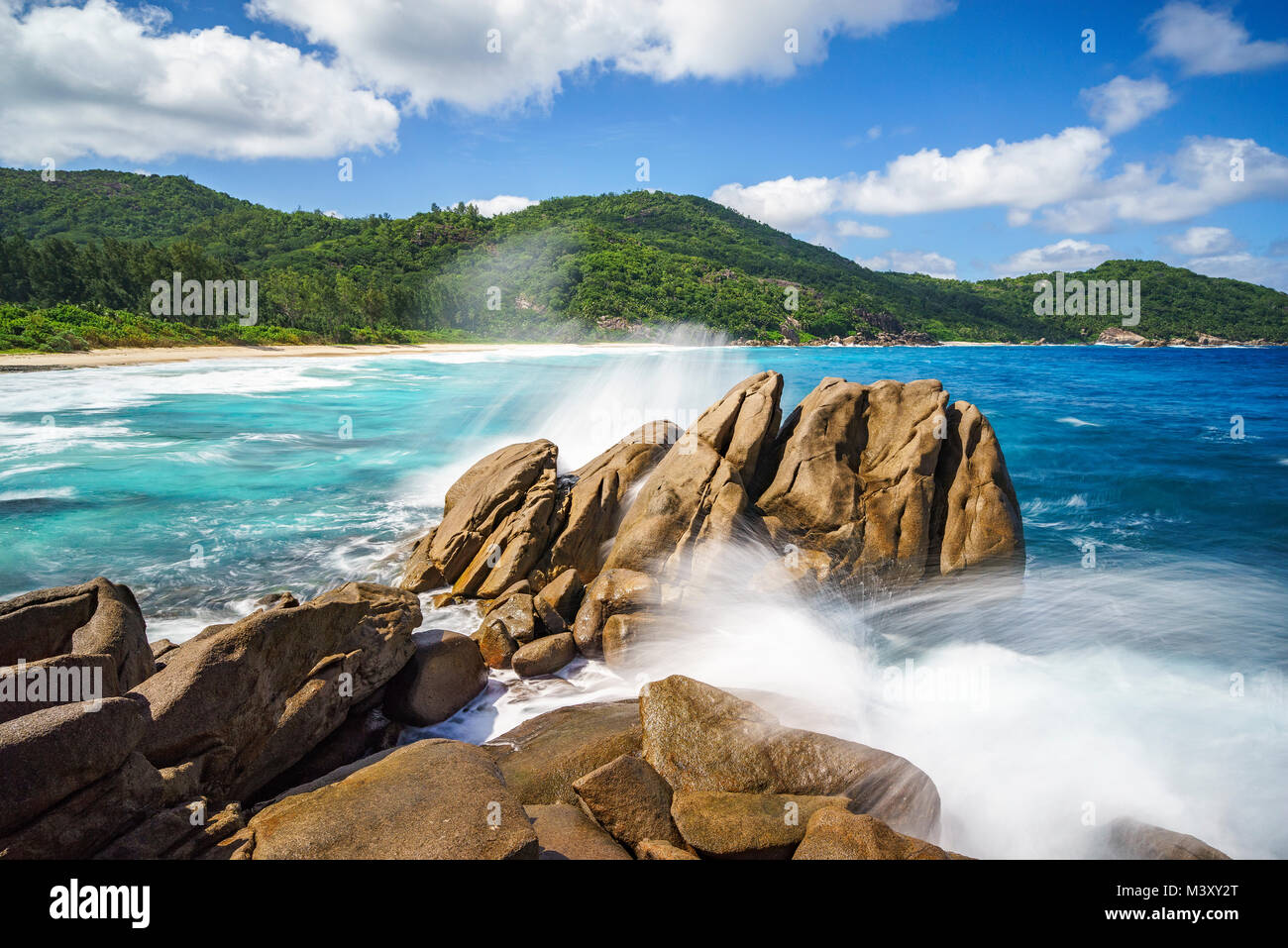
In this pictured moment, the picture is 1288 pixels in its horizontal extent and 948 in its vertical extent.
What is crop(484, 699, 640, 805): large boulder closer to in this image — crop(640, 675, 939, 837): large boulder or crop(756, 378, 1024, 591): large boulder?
crop(640, 675, 939, 837): large boulder

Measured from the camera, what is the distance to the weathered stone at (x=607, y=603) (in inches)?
327

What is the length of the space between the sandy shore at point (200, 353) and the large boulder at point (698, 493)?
42587 millimetres

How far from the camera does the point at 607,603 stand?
8.48m

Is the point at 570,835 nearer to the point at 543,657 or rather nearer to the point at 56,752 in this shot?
the point at 56,752

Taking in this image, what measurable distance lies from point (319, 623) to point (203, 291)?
A: 258 feet

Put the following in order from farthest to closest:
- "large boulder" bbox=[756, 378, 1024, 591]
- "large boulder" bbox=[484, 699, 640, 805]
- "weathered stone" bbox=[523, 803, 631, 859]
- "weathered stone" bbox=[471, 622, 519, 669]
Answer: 1. "large boulder" bbox=[756, 378, 1024, 591]
2. "weathered stone" bbox=[471, 622, 519, 669]
3. "large boulder" bbox=[484, 699, 640, 805]
4. "weathered stone" bbox=[523, 803, 631, 859]

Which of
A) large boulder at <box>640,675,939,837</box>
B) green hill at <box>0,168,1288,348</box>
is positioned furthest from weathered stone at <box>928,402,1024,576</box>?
green hill at <box>0,168,1288,348</box>

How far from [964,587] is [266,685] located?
908cm

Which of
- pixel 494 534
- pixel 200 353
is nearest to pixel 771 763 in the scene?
pixel 494 534

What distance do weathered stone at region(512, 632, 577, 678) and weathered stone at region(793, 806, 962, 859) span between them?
438cm

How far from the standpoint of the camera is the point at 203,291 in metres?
66.8

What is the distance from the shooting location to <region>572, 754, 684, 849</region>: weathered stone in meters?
4.33
